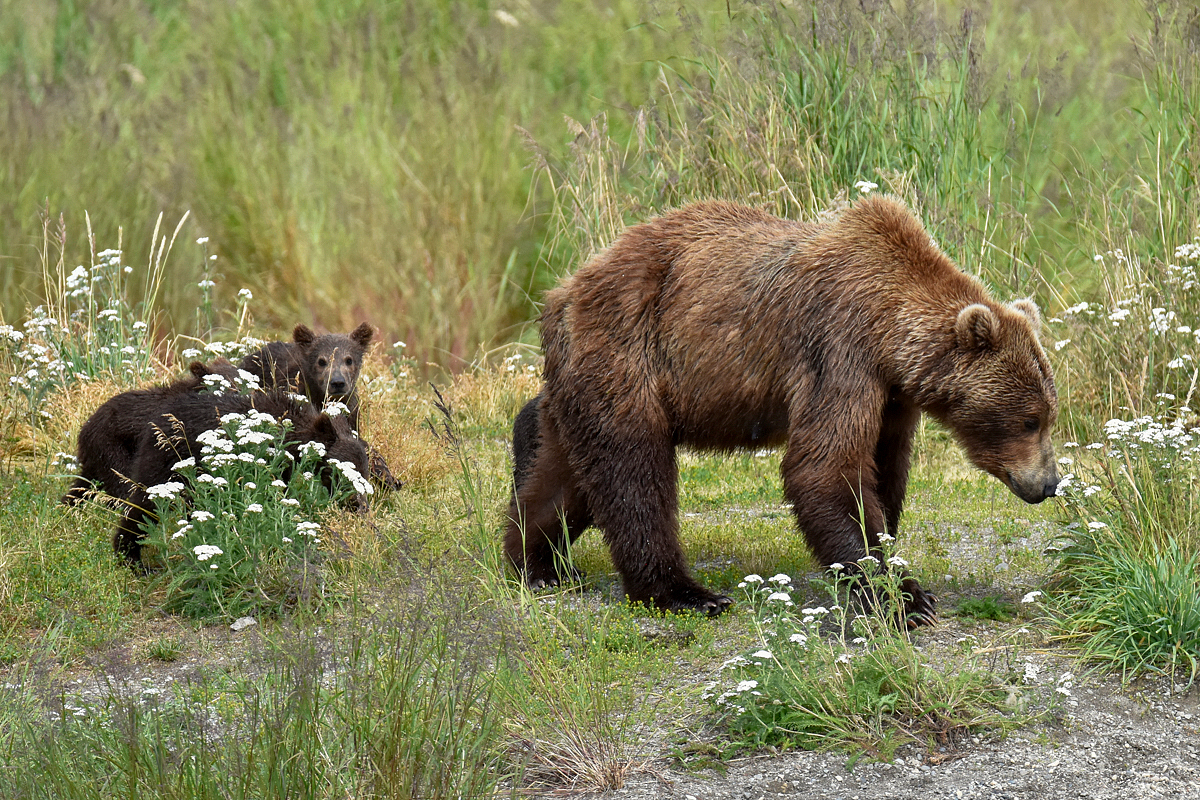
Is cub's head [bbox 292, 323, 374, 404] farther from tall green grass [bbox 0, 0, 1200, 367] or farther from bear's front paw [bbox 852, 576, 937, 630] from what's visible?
bear's front paw [bbox 852, 576, 937, 630]

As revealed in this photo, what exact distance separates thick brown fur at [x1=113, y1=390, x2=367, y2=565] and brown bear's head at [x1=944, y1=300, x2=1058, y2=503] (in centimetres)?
294

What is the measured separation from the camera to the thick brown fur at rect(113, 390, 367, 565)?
6680mm

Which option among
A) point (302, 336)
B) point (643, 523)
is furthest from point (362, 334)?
point (643, 523)

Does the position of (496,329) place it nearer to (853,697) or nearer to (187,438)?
(187,438)

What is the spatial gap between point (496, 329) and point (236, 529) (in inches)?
220

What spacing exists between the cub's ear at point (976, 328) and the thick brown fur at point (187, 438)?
2.94 meters

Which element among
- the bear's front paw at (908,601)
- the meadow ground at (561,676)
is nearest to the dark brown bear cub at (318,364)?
the meadow ground at (561,676)

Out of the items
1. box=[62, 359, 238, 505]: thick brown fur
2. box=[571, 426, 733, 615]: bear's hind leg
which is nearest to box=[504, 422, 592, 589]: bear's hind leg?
box=[571, 426, 733, 615]: bear's hind leg

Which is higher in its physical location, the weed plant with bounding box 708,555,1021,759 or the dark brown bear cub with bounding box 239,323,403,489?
the dark brown bear cub with bounding box 239,323,403,489

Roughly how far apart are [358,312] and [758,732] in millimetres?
7424

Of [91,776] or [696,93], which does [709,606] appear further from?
[696,93]

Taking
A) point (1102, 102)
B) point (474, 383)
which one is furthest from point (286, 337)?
point (1102, 102)

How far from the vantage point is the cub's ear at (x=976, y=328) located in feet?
17.9

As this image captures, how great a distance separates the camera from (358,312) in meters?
11.3
